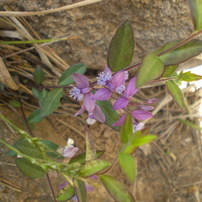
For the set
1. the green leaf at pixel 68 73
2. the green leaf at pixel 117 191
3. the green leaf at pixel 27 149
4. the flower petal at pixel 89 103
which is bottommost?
the green leaf at pixel 117 191

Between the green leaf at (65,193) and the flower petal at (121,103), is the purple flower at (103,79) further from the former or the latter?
the green leaf at (65,193)

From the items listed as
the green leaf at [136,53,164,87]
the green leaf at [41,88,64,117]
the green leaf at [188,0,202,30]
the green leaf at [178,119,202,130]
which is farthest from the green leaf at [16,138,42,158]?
the green leaf at [178,119,202,130]

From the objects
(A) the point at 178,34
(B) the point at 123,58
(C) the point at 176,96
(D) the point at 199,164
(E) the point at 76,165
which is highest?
(A) the point at 178,34

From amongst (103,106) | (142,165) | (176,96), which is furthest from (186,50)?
(142,165)

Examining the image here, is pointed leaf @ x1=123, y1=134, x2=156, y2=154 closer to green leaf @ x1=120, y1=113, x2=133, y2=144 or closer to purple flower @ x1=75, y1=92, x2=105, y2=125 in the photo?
green leaf @ x1=120, y1=113, x2=133, y2=144

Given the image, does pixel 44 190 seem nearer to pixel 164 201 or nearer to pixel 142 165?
pixel 142 165

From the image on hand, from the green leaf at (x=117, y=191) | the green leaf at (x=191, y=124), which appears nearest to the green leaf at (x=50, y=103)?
the green leaf at (x=117, y=191)
